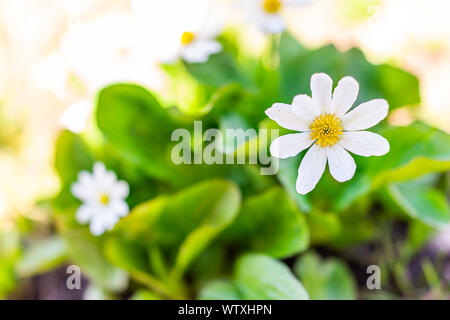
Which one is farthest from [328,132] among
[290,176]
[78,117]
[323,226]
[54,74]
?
[54,74]

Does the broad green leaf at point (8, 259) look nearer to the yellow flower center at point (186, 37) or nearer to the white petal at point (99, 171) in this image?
the white petal at point (99, 171)

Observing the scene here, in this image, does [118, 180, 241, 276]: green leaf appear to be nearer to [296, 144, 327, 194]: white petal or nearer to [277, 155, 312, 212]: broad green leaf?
[277, 155, 312, 212]: broad green leaf

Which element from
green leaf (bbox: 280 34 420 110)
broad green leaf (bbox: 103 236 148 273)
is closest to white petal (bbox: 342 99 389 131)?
green leaf (bbox: 280 34 420 110)

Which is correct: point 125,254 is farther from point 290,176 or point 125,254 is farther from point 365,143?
point 365,143

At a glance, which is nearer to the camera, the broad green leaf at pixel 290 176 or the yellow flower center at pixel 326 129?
the yellow flower center at pixel 326 129

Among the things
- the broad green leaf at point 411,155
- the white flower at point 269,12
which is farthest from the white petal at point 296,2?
the broad green leaf at point 411,155

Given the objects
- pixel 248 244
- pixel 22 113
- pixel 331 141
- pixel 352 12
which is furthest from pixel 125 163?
pixel 352 12

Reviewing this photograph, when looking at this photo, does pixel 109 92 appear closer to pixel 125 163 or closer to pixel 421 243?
pixel 125 163
